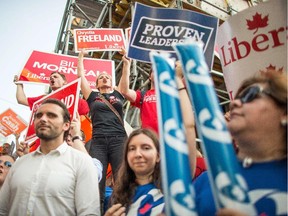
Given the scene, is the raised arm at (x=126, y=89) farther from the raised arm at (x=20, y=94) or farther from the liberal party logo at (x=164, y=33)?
the raised arm at (x=20, y=94)

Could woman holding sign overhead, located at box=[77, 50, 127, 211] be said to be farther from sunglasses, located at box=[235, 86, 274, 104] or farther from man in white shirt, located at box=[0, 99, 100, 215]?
sunglasses, located at box=[235, 86, 274, 104]

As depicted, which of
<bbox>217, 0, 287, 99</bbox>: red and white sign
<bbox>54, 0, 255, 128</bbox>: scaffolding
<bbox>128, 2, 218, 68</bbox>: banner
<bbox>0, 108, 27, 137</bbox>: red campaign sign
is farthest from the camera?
<bbox>0, 108, 27, 137</bbox>: red campaign sign

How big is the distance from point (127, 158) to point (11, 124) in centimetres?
740

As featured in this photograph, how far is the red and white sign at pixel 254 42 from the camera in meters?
2.12

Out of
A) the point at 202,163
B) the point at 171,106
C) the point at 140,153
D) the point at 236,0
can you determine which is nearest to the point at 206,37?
the point at 202,163

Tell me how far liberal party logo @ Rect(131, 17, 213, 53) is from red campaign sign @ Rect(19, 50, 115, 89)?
1.61 meters

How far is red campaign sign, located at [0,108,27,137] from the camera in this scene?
818 centimetres

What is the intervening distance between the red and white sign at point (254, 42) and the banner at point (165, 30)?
18 centimetres

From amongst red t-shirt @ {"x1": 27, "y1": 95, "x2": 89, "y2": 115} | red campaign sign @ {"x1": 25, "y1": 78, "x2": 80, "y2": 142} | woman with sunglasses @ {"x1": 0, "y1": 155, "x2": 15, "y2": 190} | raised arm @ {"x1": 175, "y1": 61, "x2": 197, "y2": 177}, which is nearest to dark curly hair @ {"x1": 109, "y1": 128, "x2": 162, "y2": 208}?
raised arm @ {"x1": 175, "y1": 61, "x2": 197, "y2": 177}

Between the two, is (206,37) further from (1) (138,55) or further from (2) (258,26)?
(1) (138,55)

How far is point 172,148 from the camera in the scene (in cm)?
78

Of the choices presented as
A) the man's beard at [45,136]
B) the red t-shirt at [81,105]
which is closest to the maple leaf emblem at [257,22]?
the man's beard at [45,136]

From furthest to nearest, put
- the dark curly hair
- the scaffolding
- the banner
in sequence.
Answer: the scaffolding → the banner → the dark curly hair

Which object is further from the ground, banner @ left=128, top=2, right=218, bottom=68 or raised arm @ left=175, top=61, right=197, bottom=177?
banner @ left=128, top=2, right=218, bottom=68
